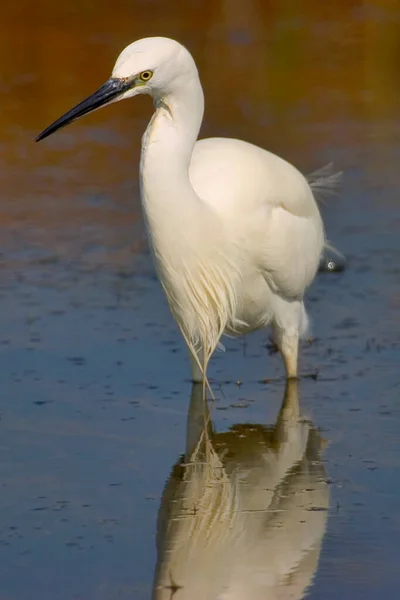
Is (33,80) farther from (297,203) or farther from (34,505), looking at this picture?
(34,505)

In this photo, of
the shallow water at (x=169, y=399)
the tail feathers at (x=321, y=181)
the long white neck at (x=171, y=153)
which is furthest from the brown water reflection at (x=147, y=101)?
the long white neck at (x=171, y=153)

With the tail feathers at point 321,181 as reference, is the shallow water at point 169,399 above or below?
below

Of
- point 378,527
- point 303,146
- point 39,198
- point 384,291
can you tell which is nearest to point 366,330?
point 384,291

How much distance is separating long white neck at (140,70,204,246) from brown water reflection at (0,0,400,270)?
2.55 m

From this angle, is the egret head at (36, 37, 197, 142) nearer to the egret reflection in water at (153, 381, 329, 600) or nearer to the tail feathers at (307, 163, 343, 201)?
the egret reflection in water at (153, 381, 329, 600)

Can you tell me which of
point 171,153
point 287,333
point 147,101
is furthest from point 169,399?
point 147,101

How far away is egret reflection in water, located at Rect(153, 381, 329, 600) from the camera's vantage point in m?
3.52

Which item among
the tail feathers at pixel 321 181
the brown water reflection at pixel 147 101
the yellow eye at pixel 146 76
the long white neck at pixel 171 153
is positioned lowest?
the brown water reflection at pixel 147 101

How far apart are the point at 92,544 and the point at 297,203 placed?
1.91 meters

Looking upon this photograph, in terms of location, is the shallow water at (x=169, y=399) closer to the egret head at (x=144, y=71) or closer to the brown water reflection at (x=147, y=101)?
the brown water reflection at (x=147, y=101)

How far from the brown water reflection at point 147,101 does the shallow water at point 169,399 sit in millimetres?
34

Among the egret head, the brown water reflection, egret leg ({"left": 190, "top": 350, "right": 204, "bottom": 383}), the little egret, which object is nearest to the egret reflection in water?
egret leg ({"left": 190, "top": 350, "right": 204, "bottom": 383})

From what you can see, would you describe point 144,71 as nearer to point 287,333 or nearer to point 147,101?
point 287,333

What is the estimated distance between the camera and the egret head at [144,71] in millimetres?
4148
